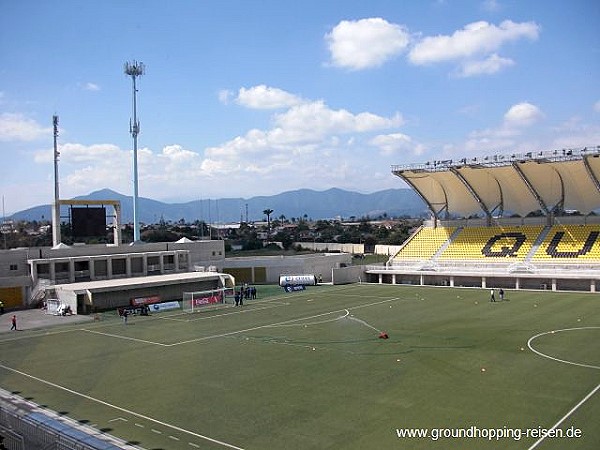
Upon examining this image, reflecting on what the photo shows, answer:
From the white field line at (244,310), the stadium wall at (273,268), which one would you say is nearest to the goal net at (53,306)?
the white field line at (244,310)

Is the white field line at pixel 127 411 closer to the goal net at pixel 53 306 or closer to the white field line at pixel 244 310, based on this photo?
the white field line at pixel 244 310

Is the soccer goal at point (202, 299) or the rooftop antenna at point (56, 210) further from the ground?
the rooftop antenna at point (56, 210)

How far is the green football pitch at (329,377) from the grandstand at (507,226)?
1150 cm

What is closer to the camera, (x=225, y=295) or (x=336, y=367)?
(x=336, y=367)

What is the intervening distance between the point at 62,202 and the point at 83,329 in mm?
19806

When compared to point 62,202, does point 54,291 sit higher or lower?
lower

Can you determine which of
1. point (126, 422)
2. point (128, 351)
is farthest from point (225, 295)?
point (126, 422)

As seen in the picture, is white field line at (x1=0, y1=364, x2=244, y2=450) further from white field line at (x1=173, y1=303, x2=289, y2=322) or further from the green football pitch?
white field line at (x1=173, y1=303, x2=289, y2=322)

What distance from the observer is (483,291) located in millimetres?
45000

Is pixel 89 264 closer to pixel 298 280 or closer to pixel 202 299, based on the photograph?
pixel 202 299

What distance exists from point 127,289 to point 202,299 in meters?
5.72

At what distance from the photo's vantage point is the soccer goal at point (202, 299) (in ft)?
129

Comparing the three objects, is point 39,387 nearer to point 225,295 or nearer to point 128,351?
point 128,351

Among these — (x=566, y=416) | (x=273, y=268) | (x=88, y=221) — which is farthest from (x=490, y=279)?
(x=88, y=221)
